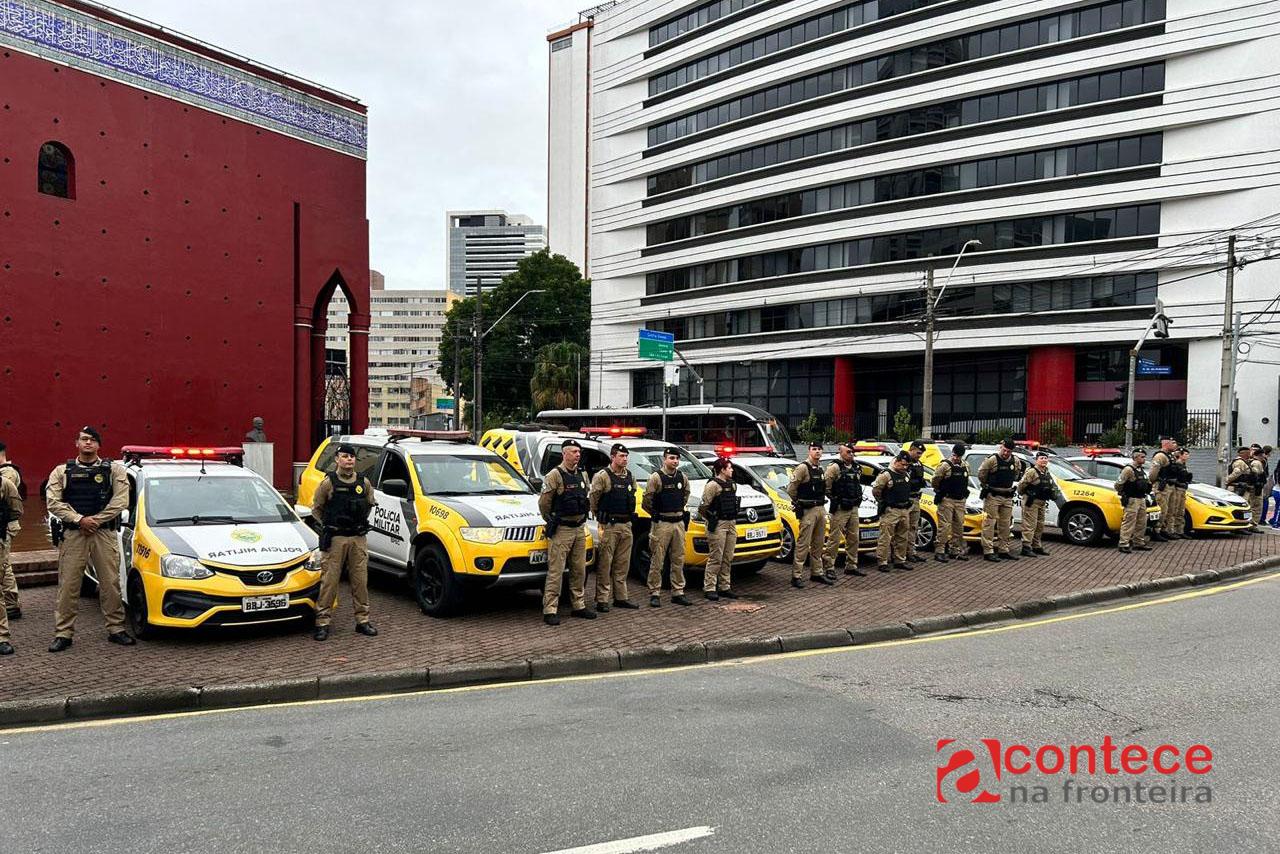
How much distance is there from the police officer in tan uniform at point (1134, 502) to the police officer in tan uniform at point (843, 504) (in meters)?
5.15

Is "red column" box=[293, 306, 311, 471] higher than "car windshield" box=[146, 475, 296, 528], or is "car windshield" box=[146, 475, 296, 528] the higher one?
"red column" box=[293, 306, 311, 471]

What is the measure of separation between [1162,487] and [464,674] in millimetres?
13750

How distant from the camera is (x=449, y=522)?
891cm

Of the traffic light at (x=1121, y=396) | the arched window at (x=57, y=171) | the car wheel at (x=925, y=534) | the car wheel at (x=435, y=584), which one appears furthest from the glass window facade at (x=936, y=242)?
the car wheel at (x=435, y=584)

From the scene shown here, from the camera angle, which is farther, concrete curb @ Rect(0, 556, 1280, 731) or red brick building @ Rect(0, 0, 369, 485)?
red brick building @ Rect(0, 0, 369, 485)

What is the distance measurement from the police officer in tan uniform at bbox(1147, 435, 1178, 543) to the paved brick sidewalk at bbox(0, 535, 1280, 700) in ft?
9.73

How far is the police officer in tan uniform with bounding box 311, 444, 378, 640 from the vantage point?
26.4 feet

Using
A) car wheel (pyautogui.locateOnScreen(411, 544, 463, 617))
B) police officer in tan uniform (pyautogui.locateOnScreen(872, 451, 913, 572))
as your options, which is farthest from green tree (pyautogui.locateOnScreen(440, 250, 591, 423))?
car wheel (pyautogui.locateOnScreen(411, 544, 463, 617))

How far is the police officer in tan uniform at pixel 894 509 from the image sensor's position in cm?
1232

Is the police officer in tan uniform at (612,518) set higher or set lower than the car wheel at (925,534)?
higher

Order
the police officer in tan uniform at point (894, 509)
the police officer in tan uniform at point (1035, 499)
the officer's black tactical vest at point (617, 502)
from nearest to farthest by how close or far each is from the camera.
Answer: the officer's black tactical vest at point (617, 502) < the police officer in tan uniform at point (894, 509) < the police officer in tan uniform at point (1035, 499)

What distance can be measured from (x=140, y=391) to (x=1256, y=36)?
41813mm

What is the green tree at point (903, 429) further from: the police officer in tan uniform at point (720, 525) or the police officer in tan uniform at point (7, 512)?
the police officer in tan uniform at point (7, 512)

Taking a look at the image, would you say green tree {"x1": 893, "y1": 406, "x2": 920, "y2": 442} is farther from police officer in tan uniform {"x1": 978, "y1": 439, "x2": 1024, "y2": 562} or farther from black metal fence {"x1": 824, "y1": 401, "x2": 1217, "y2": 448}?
police officer in tan uniform {"x1": 978, "y1": 439, "x2": 1024, "y2": 562}
